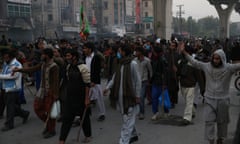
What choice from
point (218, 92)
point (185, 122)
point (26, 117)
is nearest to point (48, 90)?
point (26, 117)

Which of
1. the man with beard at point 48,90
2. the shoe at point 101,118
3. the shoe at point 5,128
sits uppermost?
the man with beard at point 48,90

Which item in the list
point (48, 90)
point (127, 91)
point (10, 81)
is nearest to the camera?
point (127, 91)

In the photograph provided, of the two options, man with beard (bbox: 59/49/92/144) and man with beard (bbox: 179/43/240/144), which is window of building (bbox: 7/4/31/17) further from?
man with beard (bbox: 179/43/240/144)

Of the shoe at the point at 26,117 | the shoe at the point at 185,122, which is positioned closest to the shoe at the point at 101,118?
the shoe at the point at 26,117

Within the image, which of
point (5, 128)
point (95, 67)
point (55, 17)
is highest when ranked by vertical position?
point (55, 17)

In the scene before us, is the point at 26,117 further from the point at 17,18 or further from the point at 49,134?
the point at 17,18

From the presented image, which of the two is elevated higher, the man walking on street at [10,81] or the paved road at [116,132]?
the man walking on street at [10,81]

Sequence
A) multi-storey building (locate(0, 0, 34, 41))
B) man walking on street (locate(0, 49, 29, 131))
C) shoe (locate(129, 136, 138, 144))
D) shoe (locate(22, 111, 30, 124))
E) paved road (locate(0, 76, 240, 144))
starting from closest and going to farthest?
1. shoe (locate(129, 136, 138, 144))
2. paved road (locate(0, 76, 240, 144))
3. man walking on street (locate(0, 49, 29, 131))
4. shoe (locate(22, 111, 30, 124))
5. multi-storey building (locate(0, 0, 34, 41))

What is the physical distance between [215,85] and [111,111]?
4.00 meters

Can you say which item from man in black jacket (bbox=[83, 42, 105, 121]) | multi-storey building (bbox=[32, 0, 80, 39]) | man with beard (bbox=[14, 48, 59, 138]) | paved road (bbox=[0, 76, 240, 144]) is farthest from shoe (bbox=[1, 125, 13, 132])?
multi-storey building (bbox=[32, 0, 80, 39])

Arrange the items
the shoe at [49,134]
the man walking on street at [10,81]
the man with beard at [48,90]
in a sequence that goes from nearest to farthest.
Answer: the man with beard at [48,90] → the shoe at [49,134] → the man walking on street at [10,81]

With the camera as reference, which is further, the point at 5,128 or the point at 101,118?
the point at 101,118

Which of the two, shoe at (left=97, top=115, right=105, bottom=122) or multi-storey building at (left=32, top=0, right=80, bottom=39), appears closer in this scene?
shoe at (left=97, top=115, right=105, bottom=122)

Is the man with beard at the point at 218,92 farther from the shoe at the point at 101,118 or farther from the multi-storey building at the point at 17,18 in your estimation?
the multi-storey building at the point at 17,18
